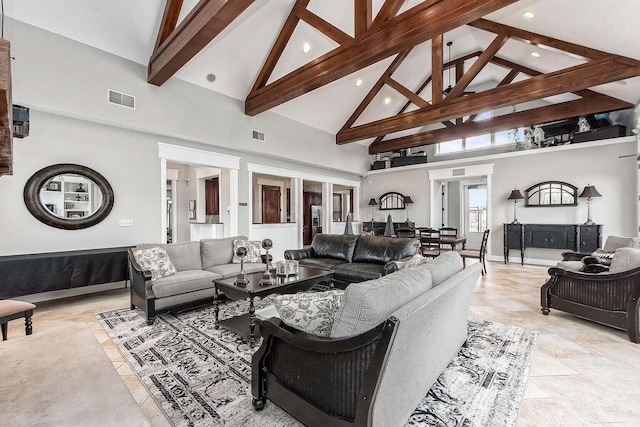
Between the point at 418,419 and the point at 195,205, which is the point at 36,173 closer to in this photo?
the point at 195,205

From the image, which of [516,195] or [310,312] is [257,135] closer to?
[310,312]

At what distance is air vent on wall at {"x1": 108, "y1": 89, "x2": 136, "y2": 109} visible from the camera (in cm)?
458

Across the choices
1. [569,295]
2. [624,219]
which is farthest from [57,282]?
[624,219]

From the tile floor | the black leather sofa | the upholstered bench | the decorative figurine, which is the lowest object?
the tile floor

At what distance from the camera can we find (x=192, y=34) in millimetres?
3723

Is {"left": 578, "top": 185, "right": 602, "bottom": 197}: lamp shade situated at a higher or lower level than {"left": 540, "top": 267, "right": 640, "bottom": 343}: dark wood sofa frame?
higher

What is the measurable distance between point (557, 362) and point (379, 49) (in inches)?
158

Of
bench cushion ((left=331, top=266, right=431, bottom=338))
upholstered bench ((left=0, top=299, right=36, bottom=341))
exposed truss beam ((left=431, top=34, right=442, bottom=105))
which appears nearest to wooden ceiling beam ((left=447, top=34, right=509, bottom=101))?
exposed truss beam ((left=431, top=34, right=442, bottom=105))

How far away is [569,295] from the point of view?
3.45 metres

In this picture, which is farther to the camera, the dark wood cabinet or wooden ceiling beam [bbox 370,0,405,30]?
the dark wood cabinet

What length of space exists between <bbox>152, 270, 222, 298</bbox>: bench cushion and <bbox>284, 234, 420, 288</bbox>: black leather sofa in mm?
1625

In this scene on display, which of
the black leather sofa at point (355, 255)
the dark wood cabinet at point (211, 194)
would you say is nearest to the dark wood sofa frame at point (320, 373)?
the black leather sofa at point (355, 255)

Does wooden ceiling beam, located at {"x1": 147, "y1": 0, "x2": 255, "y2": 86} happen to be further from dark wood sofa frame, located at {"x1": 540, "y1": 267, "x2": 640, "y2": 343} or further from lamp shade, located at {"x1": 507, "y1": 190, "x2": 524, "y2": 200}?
lamp shade, located at {"x1": 507, "y1": 190, "x2": 524, "y2": 200}

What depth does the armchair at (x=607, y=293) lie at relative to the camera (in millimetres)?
2902
